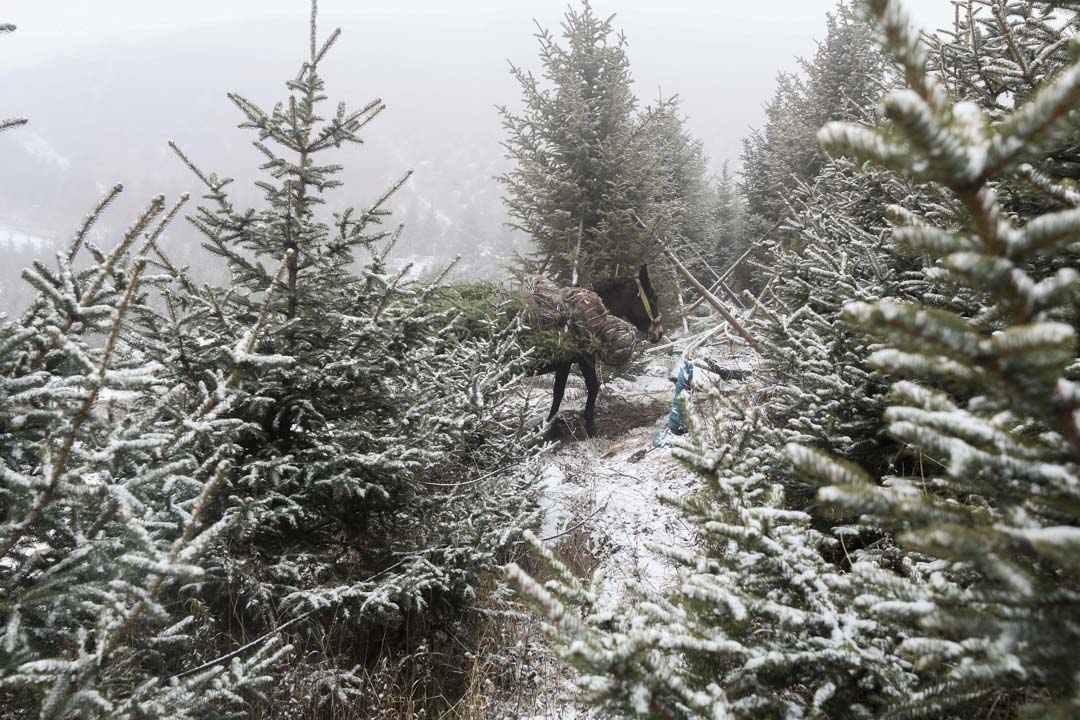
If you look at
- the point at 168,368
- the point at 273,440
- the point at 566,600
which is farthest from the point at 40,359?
the point at 566,600

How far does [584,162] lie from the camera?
1188 centimetres

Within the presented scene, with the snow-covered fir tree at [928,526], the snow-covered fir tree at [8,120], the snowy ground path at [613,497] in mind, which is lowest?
the snowy ground path at [613,497]

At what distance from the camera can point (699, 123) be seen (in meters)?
157

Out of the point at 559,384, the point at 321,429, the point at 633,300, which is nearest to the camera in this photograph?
the point at 321,429

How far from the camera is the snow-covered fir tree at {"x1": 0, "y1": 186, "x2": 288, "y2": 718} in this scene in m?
1.55

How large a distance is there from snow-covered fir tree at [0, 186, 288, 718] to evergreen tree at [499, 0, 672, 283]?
9863mm

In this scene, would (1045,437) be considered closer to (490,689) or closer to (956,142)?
(956,142)

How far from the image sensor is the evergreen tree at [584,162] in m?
11.6

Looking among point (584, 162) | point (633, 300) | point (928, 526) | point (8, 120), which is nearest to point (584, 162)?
point (584, 162)

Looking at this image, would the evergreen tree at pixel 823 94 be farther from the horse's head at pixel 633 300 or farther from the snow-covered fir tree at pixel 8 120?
the snow-covered fir tree at pixel 8 120

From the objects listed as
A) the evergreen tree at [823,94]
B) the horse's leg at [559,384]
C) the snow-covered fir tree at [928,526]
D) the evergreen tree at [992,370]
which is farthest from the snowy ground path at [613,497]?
the evergreen tree at [823,94]

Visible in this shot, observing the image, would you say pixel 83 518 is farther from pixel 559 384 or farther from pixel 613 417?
pixel 613 417

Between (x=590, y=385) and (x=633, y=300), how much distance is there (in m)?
1.69

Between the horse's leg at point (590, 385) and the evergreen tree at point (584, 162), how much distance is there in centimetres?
351
